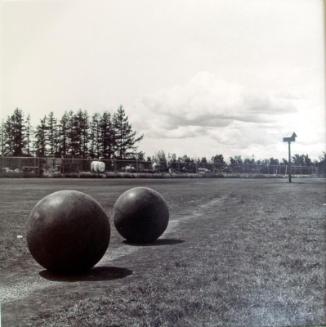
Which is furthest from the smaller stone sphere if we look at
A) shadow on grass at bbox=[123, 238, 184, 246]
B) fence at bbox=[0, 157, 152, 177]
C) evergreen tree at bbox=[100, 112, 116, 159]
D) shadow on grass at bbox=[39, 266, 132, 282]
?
fence at bbox=[0, 157, 152, 177]

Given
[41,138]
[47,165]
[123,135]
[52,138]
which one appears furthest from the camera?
[47,165]

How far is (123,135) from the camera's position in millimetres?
15797

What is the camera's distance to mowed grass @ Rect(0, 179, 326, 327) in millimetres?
6688

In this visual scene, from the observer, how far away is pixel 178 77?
1018 centimetres

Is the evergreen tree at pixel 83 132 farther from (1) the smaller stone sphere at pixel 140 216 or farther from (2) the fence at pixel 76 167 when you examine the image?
(1) the smaller stone sphere at pixel 140 216

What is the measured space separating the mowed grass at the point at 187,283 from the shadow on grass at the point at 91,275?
0.7 inches

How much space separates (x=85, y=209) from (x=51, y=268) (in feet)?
3.98

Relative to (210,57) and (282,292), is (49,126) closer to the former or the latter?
(210,57)

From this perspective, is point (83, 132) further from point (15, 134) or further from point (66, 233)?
point (66, 233)

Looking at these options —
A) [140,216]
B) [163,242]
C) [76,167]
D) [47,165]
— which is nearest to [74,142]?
[76,167]

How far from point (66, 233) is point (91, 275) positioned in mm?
997

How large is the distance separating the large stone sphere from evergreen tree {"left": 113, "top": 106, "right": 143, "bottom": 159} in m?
3.53

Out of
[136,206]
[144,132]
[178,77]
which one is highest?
[178,77]

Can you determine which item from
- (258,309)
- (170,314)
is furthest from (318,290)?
(170,314)
